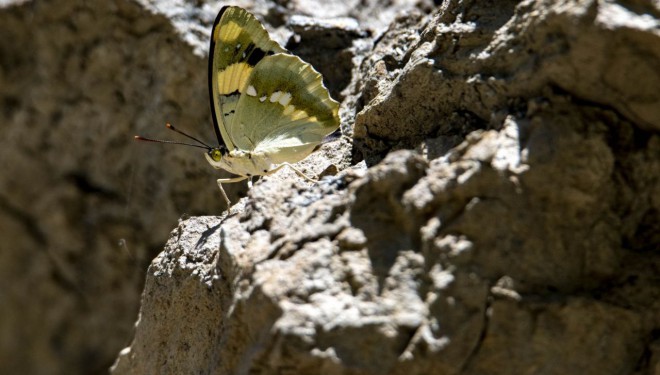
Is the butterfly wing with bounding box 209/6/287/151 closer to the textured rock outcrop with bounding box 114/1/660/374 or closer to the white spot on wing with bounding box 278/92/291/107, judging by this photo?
the white spot on wing with bounding box 278/92/291/107

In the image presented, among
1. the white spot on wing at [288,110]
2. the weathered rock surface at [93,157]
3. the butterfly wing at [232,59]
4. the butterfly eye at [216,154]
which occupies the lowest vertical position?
the weathered rock surface at [93,157]

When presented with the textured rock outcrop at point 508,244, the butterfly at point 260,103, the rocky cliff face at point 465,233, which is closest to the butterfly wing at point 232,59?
the butterfly at point 260,103

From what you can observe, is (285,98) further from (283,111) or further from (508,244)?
(508,244)

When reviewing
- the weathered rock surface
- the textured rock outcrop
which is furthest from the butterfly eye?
the textured rock outcrop

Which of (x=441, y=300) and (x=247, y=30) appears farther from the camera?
(x=247, y=30)

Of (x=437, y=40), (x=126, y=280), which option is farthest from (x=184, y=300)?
(x=126, y=280)

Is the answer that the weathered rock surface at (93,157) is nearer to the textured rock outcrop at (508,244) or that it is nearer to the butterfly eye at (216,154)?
the butterfly eye at (216,154)

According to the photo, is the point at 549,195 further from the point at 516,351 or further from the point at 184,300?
the point at 184,300
